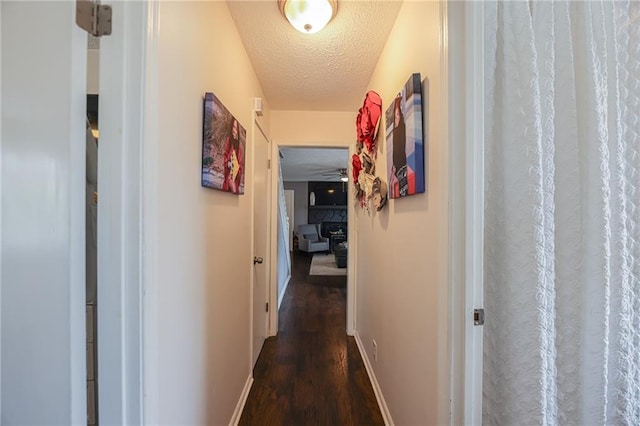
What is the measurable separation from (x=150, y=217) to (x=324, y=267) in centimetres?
534

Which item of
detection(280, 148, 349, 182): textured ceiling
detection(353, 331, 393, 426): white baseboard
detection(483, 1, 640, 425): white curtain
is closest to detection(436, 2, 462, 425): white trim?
detection(483, 1, 640, 425): white curtain

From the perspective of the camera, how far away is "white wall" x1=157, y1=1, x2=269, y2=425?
829mm

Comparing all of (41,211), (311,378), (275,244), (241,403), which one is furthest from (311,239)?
(41,211)

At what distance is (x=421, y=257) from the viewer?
3.48 ft

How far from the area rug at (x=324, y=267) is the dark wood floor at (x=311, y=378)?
6.87 ft

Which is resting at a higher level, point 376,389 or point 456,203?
point 456,203

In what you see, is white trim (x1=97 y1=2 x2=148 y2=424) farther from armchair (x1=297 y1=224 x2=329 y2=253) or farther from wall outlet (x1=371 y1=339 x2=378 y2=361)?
armchair (x1=297 y1=224 x2=329 y2=253)

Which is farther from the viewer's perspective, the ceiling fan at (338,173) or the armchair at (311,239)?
the armchair at (311,239)

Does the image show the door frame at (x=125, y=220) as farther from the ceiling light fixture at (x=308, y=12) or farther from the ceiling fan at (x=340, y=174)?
the ceiling fan at (x=340, y=174)

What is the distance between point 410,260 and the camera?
1.19 metres

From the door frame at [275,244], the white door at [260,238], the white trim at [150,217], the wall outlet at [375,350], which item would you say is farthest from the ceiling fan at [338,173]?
the white trim at [150,217]

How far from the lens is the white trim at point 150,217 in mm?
692

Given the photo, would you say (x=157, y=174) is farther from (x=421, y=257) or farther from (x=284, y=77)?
(x=284, y=77)

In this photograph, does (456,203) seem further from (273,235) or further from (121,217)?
(273,235)
